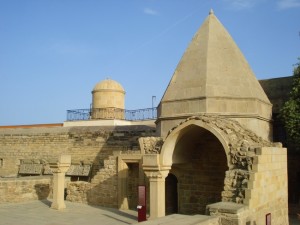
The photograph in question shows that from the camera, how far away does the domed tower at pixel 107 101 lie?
2403 cm

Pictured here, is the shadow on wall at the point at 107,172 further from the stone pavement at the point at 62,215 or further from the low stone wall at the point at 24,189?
the low stone wall at the point at 24,189

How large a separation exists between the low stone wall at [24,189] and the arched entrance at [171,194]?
5.46m

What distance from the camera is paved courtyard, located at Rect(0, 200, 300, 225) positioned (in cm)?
996

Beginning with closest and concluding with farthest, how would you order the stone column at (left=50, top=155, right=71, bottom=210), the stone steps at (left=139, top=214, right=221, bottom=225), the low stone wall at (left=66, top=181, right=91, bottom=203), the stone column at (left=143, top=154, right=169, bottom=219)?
the stone steps at (left=139, top=214, right=221, bottom=225), the stone column at (left=143, top=154, right=169, bottom=219), the stone column at (left=50, top=155, right=71, bottom=210), the low stone wall at (left=66, top=181, right=91, bottom=203)

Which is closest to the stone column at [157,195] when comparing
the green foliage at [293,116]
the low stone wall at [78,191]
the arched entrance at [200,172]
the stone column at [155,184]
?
the stone column at [155,184]

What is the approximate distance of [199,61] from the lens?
1177 centimetres

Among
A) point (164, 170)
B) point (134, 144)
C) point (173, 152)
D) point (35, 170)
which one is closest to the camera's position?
point (164, 170)

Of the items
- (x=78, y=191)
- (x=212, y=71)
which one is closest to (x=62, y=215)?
(x=78, y=191)

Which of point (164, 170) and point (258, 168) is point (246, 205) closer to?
point (258, 168)

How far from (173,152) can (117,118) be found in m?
14.2

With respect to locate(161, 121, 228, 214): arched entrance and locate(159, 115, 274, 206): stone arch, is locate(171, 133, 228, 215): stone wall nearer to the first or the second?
locate(161, 121, 228, 214): arched entrance

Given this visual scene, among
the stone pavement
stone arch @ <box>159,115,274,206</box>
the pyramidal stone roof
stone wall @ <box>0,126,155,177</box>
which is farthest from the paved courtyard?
stone wall @ <box>0,126,155,177</box>

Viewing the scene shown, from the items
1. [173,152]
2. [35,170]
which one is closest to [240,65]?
[173,152]

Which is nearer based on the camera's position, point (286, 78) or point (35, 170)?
point (286, 78)
